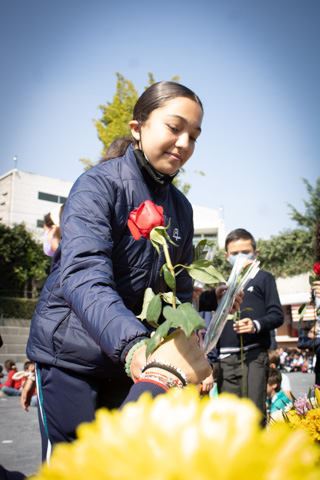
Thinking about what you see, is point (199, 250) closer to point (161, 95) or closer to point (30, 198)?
point (161, 95)

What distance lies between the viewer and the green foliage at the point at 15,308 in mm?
20812

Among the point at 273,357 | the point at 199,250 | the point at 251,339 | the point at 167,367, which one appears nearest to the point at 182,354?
the point at 167,367

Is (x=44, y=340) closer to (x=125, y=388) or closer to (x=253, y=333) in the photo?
(x=125, y=388)

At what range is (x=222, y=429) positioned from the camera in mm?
324

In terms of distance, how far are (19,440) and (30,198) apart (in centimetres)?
3745

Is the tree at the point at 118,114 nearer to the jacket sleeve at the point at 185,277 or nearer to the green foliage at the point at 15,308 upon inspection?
the green foliage at the point at 15,308

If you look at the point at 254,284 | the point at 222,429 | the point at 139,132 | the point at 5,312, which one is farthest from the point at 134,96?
the point at 222,429

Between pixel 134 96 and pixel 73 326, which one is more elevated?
pixel 134 96

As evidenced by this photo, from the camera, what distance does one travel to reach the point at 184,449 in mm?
315

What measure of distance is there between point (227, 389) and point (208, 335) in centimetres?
328

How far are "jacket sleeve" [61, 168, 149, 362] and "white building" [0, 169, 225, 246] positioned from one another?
3828 cm

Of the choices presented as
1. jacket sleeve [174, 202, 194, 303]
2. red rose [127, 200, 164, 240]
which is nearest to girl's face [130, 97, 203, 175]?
jacket sleeve [174, 202, 194, 303]

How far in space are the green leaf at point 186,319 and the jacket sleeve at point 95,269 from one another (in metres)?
0.19

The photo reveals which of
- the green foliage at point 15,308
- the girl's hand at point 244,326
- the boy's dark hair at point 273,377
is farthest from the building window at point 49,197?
the girl's hand at point 244,326
